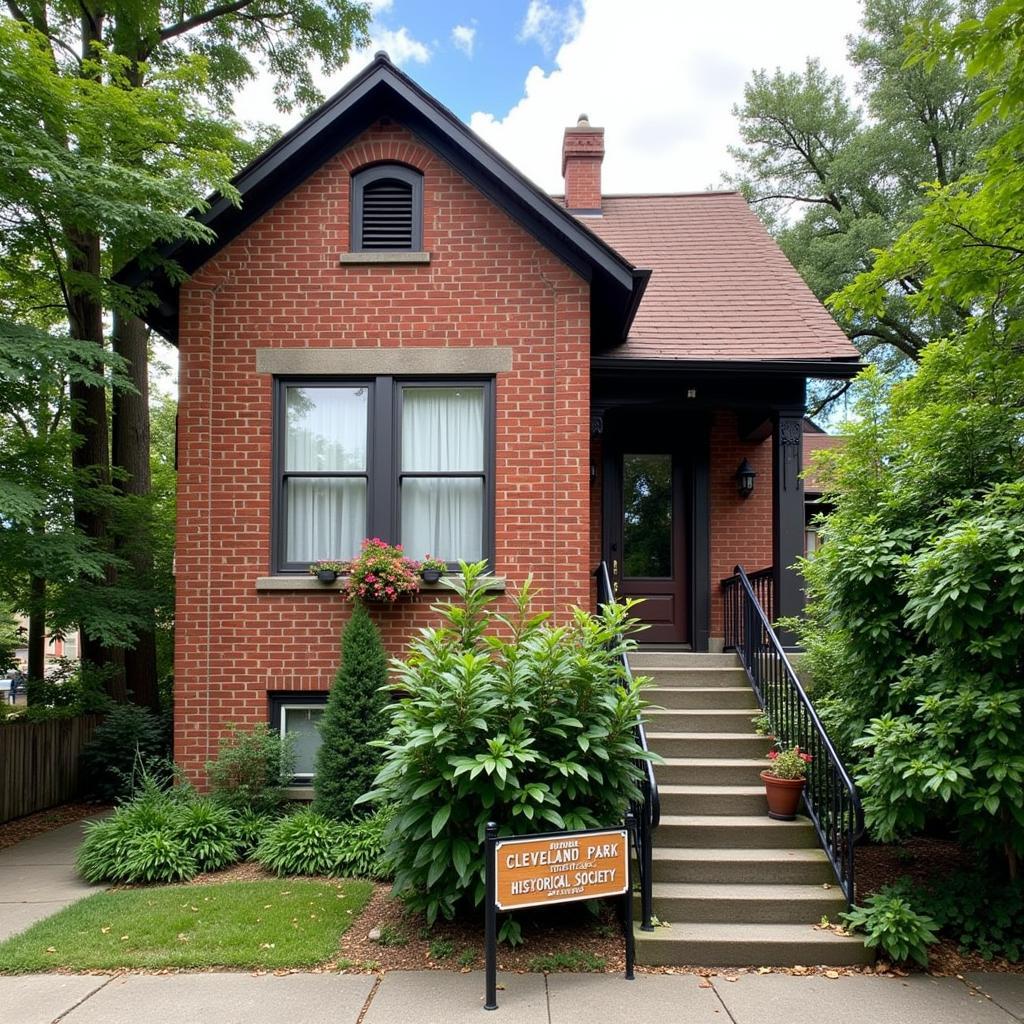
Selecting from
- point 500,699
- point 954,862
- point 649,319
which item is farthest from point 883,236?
point 500,699

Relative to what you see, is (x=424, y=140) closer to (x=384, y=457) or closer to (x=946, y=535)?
(x=384, y=457)

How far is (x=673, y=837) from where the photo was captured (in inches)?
228

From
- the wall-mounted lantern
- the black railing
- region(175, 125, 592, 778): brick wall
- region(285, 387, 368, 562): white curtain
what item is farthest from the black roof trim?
the black railing

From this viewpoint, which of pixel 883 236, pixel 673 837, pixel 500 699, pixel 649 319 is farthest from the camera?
pixel 883 236

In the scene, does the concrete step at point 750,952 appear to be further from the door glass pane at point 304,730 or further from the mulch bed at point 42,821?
the mulch bed at point 42,821

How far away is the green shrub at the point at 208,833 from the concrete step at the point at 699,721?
3.73m

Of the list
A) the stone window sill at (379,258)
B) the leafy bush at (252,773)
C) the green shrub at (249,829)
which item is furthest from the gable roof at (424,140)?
the green shrub at (249,829)

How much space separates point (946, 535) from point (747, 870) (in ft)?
8.86

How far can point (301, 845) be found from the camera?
620 cm

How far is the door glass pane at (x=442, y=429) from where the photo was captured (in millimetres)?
7613

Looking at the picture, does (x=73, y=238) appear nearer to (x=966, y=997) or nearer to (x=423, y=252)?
(x=423, y=252)

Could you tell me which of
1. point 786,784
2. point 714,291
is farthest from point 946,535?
point 714,291

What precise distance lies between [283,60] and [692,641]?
Answer: 1225 cm

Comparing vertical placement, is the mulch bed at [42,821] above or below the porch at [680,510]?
below
